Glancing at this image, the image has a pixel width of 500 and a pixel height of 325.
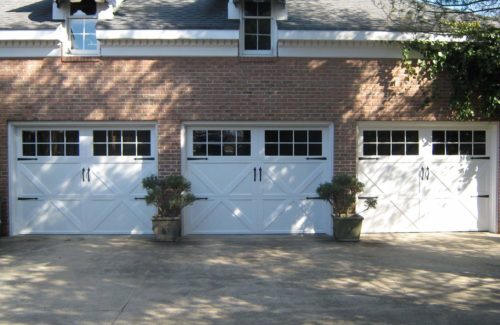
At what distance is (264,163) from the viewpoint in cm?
1095

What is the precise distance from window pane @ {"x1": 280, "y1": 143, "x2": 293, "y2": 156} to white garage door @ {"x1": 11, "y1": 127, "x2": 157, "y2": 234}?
270 cm

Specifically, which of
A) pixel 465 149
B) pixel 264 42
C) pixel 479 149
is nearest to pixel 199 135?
pixel 264 42

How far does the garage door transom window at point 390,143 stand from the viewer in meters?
11.2

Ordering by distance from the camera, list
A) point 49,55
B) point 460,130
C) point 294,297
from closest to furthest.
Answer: point 294,297, point 49,55, point 460,130

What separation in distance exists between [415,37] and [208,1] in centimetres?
477

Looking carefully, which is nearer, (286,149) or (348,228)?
(348,228)

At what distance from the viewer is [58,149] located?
35.8 feet

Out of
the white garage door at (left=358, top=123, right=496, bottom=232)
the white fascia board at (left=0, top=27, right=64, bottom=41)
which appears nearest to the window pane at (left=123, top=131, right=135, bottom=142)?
the white fascia board at (left=0, top=27, right=64, bottom=41)

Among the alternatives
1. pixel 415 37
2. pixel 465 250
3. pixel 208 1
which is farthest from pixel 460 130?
pixel 208 1

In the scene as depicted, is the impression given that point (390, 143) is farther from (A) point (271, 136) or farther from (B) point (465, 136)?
(A) point (271, 136)

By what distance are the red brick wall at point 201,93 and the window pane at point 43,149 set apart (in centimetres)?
63

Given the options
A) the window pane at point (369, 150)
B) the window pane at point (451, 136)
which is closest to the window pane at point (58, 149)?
the window pane at point (369, 150)

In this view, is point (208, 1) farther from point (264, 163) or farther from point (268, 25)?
point (264, 163)

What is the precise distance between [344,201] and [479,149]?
3568 millimetres
